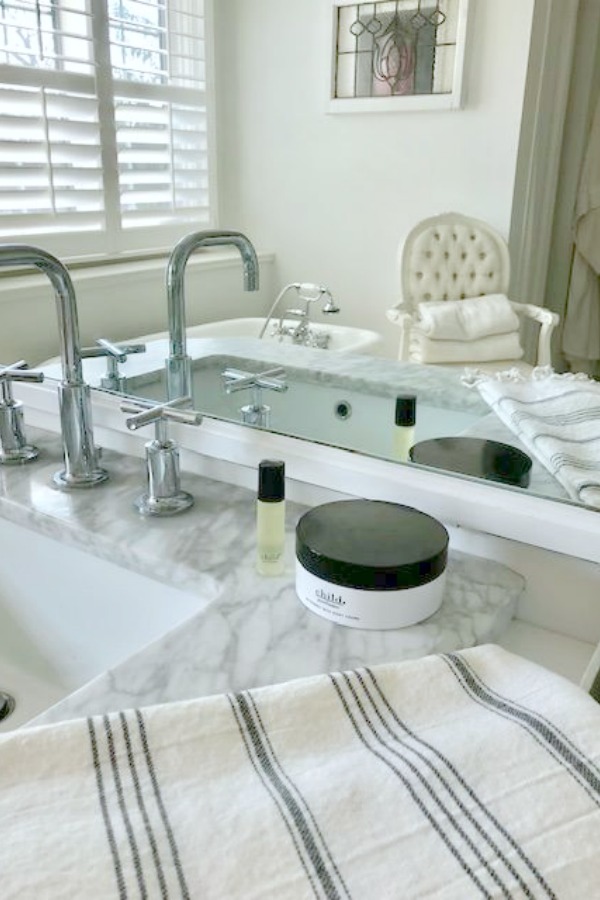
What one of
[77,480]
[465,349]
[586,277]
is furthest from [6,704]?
[586,277]

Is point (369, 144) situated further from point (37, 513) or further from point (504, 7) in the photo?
point (37, 513)

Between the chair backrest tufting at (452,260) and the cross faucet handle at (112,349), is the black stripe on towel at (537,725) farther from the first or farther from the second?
the cross faucet handle at (112,349)

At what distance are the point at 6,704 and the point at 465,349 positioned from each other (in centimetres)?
73

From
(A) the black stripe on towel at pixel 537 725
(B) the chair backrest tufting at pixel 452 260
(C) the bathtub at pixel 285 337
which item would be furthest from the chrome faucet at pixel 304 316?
(A) the black stripe on towel at pixel 537 725

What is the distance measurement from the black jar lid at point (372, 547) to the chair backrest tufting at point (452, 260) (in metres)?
0.33

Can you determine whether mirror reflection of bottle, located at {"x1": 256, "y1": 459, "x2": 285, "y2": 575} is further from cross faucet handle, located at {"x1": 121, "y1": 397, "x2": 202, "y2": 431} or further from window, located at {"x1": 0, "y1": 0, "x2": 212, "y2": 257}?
window, located at {"x1": 0, "y1": 0, "x2": 212, "y2": 257}

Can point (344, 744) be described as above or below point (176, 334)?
below

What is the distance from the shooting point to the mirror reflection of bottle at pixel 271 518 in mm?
816

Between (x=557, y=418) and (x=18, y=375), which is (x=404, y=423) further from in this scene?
(x=18, y=375)

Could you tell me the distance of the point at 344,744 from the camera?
509 mm

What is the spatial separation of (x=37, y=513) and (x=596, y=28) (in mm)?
851

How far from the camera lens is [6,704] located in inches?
36.7

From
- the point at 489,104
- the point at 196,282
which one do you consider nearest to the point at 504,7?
the point at 489,104

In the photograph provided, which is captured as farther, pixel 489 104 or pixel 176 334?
pixel 176 334
